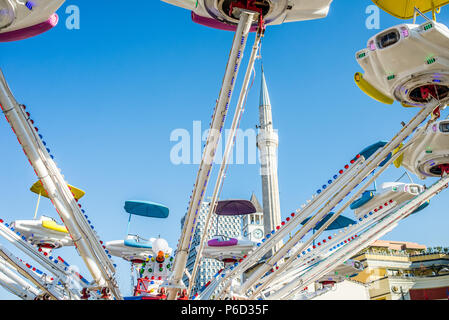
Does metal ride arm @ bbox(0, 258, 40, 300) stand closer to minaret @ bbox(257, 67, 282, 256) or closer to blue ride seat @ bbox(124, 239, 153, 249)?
blue ride seat @ bbox(124, 239, 153, 249)

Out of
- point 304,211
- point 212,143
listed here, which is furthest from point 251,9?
point 304,211

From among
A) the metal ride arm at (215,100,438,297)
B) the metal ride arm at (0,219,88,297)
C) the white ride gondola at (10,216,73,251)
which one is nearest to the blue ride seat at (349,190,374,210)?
the metal ride arm at (215,100,438,297)

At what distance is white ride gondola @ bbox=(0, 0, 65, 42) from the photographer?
25.8ft

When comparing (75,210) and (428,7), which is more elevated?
(428,7)

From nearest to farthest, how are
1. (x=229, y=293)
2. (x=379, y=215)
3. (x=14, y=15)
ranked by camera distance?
(x=14, y=15) < (x=229, y=293) < (x=379, y=215)

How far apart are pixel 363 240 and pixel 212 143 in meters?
7.92

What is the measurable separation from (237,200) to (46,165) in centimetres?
1470

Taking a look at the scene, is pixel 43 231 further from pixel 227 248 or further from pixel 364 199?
pixel 364 199

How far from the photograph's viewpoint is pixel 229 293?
1159cm

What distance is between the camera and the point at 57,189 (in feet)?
29.7

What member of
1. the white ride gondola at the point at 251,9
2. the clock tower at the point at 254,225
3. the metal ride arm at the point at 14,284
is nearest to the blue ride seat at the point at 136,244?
the metal ride arm at the point at 14,284

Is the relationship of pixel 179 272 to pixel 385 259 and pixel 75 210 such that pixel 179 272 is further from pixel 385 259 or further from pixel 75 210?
pixel 385 259
